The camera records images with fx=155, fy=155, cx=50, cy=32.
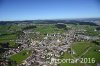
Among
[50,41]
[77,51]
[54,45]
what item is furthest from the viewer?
[50,41]

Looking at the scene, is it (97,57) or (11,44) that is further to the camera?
(11,44)

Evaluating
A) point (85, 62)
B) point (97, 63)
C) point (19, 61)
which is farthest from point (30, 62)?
point (97, 63)

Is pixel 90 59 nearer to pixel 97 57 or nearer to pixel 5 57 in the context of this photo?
pixel 97 57

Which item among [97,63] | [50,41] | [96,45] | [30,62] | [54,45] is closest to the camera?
[97,63]

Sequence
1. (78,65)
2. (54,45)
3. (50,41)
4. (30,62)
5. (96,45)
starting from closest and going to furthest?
→ (78,65) → (30,62) → (96,45) → (54,45) → (50,41)

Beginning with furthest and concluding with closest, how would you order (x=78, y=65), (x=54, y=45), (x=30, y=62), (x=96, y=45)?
(x=54, y=45), (x=96, y=45), (x=30, y=62), (x=78, y=65)

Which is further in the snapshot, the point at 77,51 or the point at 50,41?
the point at 50,41

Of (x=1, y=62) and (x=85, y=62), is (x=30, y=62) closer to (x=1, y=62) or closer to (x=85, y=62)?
(x=1, y=62)

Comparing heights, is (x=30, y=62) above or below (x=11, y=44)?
below

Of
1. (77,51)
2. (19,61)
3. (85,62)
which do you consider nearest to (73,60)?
(85,62)
